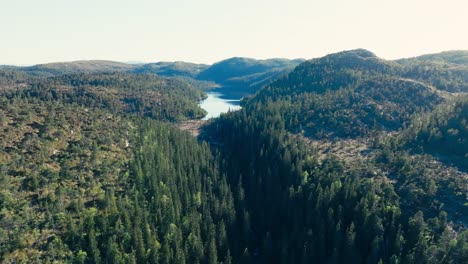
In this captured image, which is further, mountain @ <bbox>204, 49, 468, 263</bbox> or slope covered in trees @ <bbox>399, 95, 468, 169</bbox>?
slope covered in trees @ <bbox>399, 95, 468, 169</bbox>

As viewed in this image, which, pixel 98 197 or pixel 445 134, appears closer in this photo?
pixel 98 197

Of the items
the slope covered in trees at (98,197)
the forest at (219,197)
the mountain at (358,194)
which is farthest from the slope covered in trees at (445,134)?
the slope covered in trees at (98,197)

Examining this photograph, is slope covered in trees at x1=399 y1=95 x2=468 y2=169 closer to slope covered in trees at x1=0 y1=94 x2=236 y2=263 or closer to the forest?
the forest

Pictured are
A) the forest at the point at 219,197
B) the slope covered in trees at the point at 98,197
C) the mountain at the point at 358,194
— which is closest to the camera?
the slope covered in trees at the point at 98,197

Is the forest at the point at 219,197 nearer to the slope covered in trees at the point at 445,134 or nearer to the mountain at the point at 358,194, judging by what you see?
the mountain at the point at 358,194

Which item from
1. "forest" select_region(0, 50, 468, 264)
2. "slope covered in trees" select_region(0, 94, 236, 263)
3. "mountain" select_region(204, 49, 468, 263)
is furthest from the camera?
"mountain" select_region(204, 49, 468, 263)

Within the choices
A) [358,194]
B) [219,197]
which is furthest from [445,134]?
[219,197]

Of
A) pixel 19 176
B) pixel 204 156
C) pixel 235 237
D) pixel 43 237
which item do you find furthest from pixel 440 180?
pixel 19 176

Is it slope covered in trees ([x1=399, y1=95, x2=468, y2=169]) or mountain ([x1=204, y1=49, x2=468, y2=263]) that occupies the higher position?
slope covered in trees ([x1=399, y1=95, x2=468, y2=169])

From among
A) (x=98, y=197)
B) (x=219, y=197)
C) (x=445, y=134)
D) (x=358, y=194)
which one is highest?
(x=445, y=134)

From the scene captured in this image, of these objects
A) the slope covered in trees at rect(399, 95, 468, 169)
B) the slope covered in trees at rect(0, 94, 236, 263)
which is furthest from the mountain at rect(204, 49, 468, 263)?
the slope covered in trees at rect(0, 94, 236, 263)

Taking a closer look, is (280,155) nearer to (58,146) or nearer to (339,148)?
(339,148)

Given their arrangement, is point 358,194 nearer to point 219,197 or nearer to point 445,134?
point 219,197
